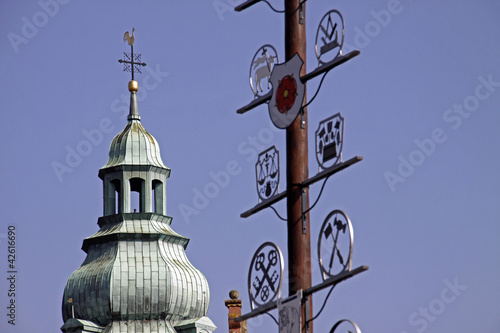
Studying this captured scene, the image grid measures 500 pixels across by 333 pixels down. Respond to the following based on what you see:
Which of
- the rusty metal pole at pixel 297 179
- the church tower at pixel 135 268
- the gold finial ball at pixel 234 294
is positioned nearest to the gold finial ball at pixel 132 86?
the church tower at pixel 135 268

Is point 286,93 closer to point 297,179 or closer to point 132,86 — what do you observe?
point 297,179

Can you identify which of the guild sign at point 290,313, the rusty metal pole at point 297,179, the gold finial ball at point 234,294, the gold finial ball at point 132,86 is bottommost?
the guild sign at point 290,313

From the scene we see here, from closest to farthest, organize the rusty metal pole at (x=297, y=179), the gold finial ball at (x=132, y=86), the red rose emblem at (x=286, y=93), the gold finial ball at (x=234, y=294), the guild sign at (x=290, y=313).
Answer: the guild sign at (x=290, y=313)
the rusty metal pole at (x=297, y=179)
the red rose emblem at (x=286, y=93)
the gold finial ball at (x=234, y=294)
the gold finial ball at (x=132, y=86)

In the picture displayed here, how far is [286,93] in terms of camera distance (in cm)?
3466

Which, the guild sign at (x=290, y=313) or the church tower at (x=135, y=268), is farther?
the church tower at (x=135, y=268)

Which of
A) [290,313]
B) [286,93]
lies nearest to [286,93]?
[286,93]

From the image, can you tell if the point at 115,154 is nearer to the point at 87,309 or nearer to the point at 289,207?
the point at 87,309

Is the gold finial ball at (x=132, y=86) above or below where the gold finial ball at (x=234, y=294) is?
above

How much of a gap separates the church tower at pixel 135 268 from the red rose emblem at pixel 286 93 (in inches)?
1619

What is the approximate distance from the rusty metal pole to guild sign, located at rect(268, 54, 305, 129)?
14 centimetres

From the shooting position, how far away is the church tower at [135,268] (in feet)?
249

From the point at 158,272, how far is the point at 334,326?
45.4m

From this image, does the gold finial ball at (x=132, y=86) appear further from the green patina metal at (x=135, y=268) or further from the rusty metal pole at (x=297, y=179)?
the rusty metal pole at (x=297, y=179)

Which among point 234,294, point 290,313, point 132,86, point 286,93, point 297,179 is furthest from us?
point 132,86
